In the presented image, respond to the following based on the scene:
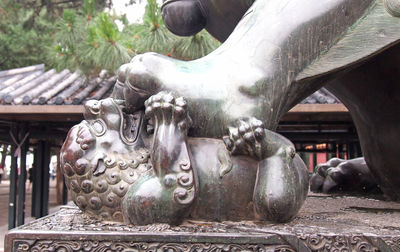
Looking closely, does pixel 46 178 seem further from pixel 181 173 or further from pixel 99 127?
pixel 181 173

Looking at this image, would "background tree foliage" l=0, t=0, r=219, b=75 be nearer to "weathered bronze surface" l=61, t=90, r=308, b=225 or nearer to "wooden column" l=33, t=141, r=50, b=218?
"wooden column" l=33, t=141, r=50, b=218

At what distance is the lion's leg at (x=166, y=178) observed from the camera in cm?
78

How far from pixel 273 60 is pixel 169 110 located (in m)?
0.26

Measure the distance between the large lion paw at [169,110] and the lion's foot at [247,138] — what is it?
0.10m

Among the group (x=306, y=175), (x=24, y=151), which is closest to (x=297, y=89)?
(x=306, y=175)

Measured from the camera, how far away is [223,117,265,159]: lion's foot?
2.64 feet

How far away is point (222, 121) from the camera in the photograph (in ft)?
2.80

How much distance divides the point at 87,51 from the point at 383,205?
3.37 meters

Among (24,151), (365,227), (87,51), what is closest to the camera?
(365,227)

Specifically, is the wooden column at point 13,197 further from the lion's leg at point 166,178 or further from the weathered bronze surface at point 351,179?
the lion's leg at point 166,178

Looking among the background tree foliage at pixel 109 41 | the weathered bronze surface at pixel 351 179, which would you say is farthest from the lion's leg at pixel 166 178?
the background tree foliage at pixel 109 41

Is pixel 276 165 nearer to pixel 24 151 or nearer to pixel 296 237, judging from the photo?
pixel 296 237

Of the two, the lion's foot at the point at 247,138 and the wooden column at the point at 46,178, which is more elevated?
the lion's foot at the point at 247,138

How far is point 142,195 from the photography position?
2.58 feet
